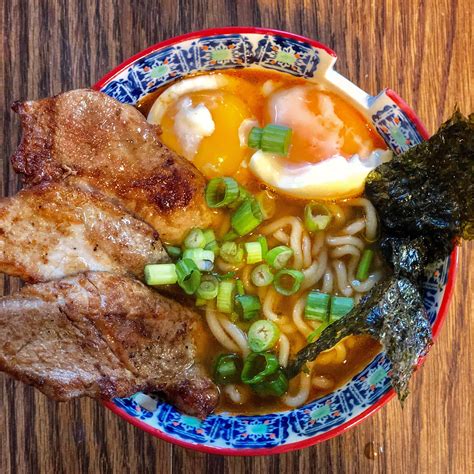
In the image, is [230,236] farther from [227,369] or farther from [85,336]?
[85,336]

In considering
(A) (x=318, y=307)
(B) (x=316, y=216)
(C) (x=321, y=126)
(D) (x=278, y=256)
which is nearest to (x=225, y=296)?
(D) (x=278, y=256)

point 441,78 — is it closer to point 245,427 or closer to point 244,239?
point 244,239

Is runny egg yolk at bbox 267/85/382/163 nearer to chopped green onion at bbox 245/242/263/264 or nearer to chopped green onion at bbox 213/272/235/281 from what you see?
chopped green onion at bbox 245/242/263/264

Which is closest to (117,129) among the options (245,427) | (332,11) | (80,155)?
(80,155)

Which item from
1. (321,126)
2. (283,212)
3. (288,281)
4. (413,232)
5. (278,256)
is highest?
(321,126)

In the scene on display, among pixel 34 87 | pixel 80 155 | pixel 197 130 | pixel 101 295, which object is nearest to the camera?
pixel 101 295

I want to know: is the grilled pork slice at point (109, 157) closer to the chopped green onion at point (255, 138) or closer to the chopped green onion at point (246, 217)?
the chopped green onion at point (246, 217)
